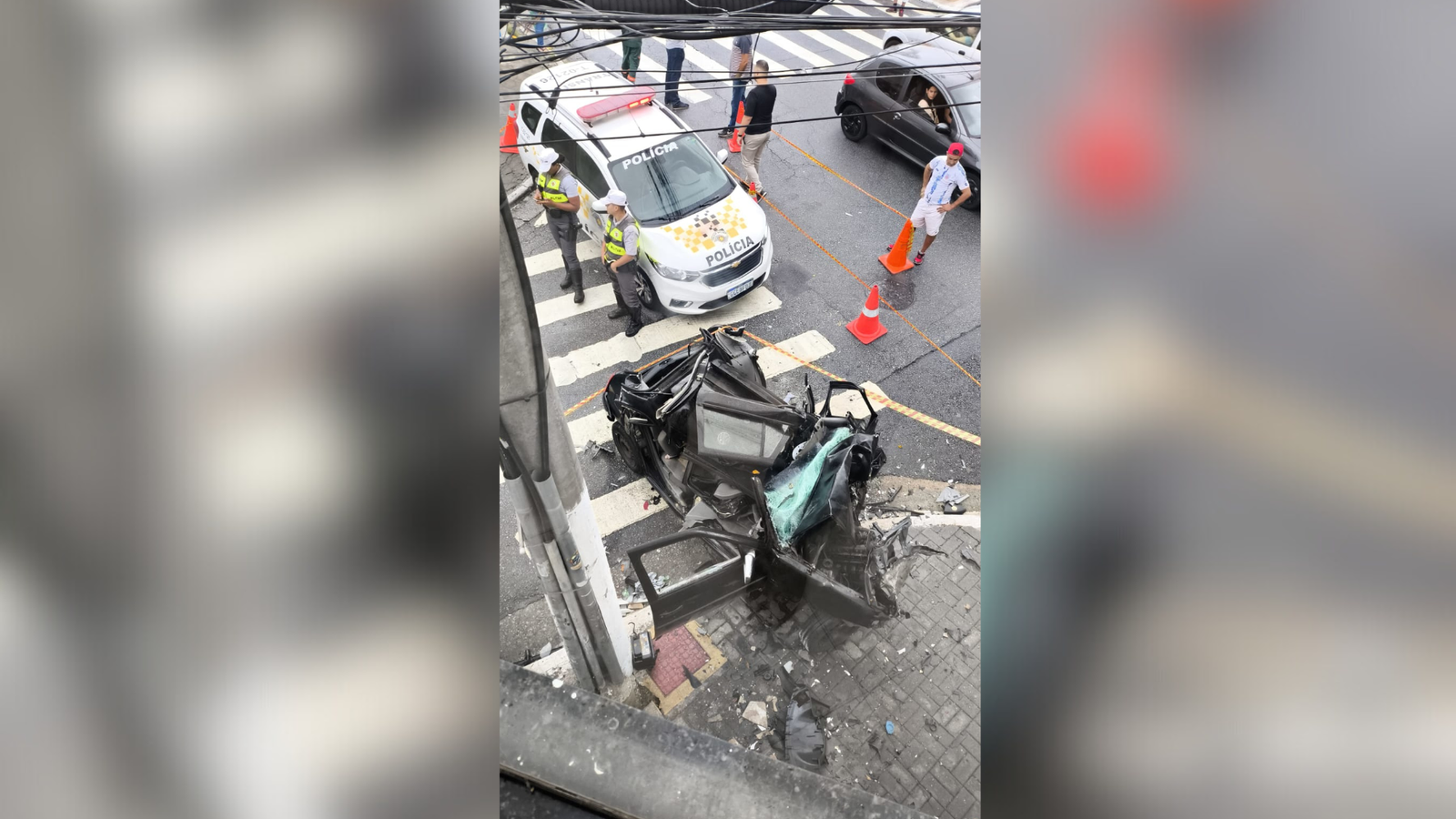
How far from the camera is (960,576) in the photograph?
6488 mm

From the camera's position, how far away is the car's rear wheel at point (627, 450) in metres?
6.85

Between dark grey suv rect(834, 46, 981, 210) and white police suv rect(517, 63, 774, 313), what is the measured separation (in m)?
2.14

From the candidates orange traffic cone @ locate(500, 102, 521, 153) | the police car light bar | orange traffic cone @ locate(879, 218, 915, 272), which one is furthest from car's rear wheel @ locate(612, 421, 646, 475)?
orange traffic cone @ locate(500, 102, 521, 153)

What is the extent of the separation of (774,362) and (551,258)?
3.39 metres

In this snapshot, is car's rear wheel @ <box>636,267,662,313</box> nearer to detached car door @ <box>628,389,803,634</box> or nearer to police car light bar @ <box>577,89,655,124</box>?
police car light bar @ <box>577,89,655,124</box>

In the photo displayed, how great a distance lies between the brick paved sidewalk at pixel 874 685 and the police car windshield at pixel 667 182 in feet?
15.5

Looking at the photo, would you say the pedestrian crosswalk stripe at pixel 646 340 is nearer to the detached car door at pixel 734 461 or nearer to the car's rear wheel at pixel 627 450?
the car's rear wheel at pixel 627 450

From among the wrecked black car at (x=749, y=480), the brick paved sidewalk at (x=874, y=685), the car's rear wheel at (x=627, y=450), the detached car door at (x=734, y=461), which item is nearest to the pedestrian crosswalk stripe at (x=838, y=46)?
the wrecked black car at (x=749, y=480)

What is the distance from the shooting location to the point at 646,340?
8773 mm

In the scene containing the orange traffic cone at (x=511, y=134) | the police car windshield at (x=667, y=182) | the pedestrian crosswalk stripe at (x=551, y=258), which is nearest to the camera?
the police car windshield at (x=667, y=182)
